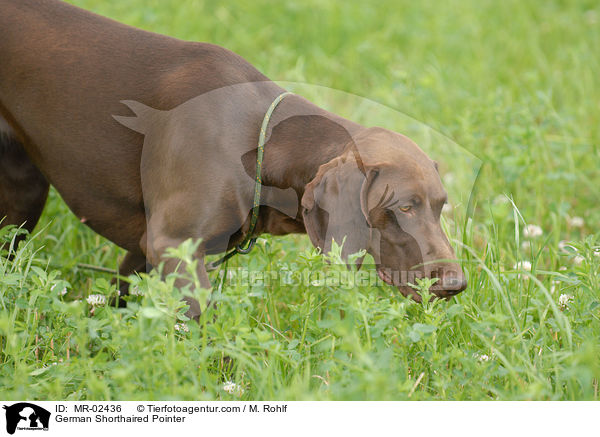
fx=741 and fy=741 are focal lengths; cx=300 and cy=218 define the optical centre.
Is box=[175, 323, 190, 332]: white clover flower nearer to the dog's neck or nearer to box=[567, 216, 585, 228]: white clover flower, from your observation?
the dog's neck

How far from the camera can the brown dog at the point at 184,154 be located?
2689mm

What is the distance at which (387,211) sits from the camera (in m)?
2.70

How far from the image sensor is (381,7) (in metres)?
7.10

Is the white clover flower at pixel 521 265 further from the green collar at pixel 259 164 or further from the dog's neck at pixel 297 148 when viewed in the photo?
the green collar at pixel 259 164

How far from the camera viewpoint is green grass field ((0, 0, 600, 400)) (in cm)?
237

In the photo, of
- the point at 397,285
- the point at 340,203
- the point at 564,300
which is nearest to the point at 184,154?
the point at 340,203

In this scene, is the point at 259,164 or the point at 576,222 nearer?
the point at 259,164

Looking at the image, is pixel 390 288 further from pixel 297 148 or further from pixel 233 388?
pixel 233 388

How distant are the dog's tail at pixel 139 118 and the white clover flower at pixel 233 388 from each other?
1.08 m

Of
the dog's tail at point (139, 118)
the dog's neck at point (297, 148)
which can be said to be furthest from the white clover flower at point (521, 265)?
the dog's tail at point (139, 118)
